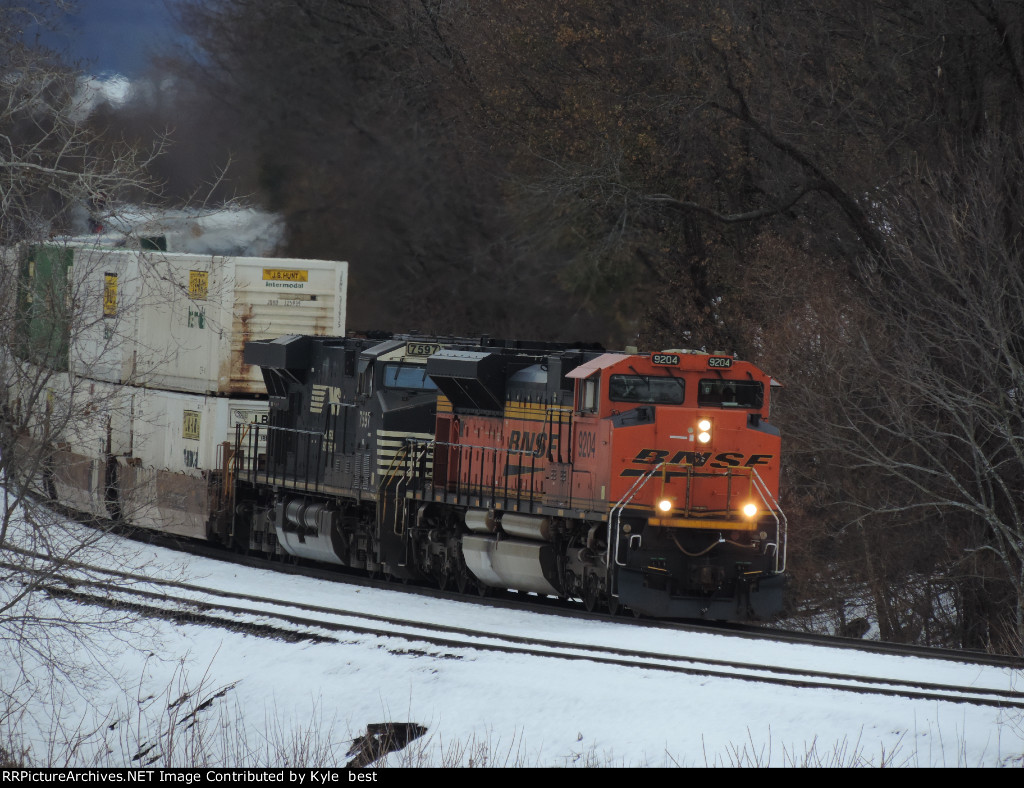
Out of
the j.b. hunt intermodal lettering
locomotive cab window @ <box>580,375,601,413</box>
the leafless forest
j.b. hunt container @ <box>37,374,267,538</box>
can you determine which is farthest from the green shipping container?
j.b. hunt container @ <box>37,374,267,538</box>

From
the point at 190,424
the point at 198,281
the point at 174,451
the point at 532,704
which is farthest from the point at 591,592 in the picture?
the point at 174,451

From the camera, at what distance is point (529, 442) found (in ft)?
51.3

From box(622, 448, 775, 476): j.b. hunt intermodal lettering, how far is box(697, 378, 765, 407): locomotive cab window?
662 mm

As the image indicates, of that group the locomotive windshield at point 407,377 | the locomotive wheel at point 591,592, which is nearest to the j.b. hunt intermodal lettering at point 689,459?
the locomotive wheel at point 591,592

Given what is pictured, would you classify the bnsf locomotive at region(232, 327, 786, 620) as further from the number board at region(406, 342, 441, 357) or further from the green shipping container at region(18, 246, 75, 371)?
the green shipping container at region(18, 246, 75, 371)

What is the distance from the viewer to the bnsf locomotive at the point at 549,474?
14.2m

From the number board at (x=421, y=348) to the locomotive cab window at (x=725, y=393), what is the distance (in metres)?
4.56

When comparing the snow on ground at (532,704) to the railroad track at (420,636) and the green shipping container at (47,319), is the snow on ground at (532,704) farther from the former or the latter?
the green shipping container at (47,319)

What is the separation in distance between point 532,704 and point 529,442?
5555 millimetres

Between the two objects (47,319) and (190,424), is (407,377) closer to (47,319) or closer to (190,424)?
(190,424)

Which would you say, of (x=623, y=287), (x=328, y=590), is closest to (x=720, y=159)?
(x=623, y=287)

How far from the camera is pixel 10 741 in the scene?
9875 millimetres

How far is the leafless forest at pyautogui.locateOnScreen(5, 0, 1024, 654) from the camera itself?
2091cm
